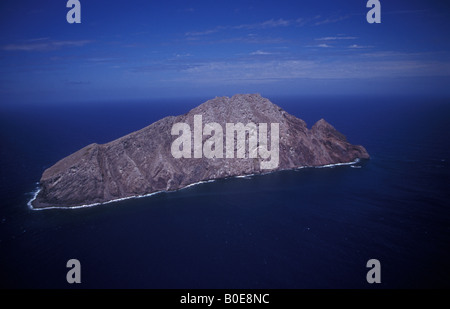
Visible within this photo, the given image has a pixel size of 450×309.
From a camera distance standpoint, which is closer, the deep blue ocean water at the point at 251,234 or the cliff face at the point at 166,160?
the deep blue ocean water at the point at 251,234

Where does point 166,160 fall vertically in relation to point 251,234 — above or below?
above

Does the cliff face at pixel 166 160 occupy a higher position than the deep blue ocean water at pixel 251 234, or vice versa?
the cliff face at pixel 166 160

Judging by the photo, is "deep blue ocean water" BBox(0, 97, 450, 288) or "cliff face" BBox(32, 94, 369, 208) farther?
"cliff face" BBox(32, 94, 369, 208)
